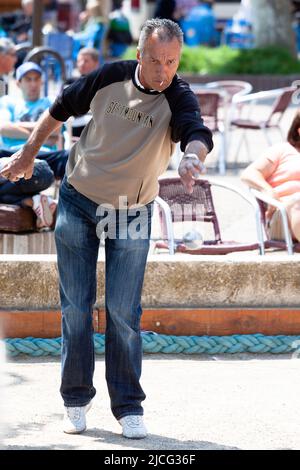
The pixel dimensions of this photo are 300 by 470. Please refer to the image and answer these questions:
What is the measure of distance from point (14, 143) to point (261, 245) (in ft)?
7.51

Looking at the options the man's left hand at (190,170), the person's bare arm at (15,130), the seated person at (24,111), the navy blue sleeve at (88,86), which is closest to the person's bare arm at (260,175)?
the seated person at (24,111)

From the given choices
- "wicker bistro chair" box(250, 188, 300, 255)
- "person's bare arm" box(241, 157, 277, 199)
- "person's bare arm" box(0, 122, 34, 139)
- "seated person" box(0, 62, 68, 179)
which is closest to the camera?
"wicker bistro chair" box(250, 188, 300, 255)

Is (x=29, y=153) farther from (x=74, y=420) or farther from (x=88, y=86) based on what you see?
(x=74, y=420)

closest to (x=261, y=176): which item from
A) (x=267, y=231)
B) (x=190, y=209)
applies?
(x=267, y=231)

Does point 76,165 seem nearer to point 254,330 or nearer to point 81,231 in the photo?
point 81,231

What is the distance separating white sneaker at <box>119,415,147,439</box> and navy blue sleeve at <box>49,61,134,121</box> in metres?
1.24

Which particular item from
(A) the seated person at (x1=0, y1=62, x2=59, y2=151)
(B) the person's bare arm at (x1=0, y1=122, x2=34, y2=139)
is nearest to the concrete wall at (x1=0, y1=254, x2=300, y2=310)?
(A) the seated person at (x1=0, y1=62, x2=59, y2=151)

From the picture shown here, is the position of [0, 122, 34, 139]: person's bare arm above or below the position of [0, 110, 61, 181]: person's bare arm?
below

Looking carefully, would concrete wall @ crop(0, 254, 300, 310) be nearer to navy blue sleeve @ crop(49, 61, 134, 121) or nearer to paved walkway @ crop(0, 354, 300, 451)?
paved walkway @ crop(0, 354, 300, 451)

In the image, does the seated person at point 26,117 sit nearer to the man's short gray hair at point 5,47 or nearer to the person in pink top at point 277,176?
the man's short gray hair at point 5,47

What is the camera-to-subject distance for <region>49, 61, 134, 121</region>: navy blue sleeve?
4.61 meters

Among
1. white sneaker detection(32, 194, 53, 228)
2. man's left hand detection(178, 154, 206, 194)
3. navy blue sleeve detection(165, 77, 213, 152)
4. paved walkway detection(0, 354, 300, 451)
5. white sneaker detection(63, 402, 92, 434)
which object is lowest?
paved walkway detection(0, 354, 300, 451)

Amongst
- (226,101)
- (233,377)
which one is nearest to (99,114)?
(233,377)

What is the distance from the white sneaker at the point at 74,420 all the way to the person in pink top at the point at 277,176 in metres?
2.97
